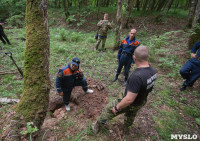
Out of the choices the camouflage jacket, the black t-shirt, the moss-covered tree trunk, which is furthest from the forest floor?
the camouflage jacket

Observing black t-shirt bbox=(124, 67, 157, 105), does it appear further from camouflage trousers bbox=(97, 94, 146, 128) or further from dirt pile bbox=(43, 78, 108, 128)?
dirt pile bbox=(43, 78, 108, 128)

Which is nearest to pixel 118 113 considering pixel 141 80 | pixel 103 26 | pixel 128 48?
pixel 141 80

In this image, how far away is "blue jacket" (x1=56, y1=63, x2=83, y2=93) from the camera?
3057mm

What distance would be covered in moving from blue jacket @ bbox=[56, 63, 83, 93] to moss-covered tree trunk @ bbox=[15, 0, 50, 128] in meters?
0.52

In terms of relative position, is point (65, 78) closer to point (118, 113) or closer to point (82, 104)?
point (82, 104)

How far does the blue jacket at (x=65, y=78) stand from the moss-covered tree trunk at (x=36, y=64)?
0.52 meters

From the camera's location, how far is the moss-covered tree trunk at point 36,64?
2.32 m

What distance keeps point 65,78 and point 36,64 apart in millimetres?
909

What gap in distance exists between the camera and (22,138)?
79.0 inches

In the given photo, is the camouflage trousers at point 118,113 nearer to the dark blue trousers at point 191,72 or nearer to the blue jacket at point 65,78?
the blue jacket at point 65,78

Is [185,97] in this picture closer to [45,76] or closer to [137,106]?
[137,106]

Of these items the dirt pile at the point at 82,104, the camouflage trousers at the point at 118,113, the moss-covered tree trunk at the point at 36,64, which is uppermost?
the moss-covered tree trunk at the point at 36,64

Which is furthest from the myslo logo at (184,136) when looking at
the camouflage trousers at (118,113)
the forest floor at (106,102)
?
the camouflage trousers at (118,113)

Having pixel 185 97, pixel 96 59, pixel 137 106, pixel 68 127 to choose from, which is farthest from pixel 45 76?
pixel 185 97
